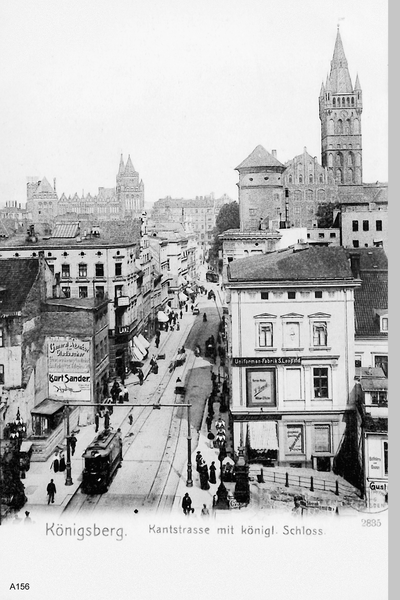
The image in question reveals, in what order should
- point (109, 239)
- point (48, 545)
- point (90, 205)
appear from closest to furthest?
point (48, 545)
point (109, 239)
point (90, 205)

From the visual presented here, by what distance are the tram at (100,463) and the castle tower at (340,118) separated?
1369cm

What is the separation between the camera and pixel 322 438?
991 inches

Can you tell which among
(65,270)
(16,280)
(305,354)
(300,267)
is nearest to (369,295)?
(300,267)

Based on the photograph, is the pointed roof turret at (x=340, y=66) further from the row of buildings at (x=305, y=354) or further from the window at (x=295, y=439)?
the window at (x=295, y=439)

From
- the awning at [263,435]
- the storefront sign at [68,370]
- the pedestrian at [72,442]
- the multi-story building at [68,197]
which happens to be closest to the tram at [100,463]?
the pedestrian at [72,442]

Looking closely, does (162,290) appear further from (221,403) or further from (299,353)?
(299,353)

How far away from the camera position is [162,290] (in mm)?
55125

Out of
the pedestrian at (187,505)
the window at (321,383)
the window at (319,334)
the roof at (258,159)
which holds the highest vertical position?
the roof at (258,159)

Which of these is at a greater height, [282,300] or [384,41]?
[384,41]

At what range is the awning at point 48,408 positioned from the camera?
24.6m

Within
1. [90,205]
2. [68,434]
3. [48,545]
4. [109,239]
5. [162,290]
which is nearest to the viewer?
[48,545]

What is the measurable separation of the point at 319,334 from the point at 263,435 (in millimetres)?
4023

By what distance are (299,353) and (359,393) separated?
2.43m

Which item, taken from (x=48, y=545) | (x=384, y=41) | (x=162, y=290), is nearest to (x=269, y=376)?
(x=48, y=545)
